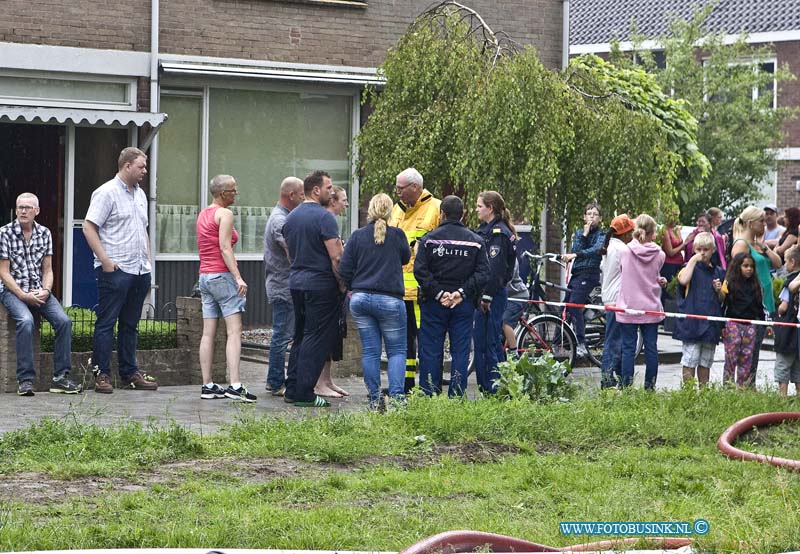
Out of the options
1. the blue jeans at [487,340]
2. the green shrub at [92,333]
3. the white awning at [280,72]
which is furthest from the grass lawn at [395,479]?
the white awning at [280,72]

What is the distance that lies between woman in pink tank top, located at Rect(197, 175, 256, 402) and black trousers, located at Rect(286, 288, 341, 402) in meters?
0.55

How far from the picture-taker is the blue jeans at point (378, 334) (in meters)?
10.7

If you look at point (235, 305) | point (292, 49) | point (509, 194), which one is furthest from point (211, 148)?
point (235, 305)

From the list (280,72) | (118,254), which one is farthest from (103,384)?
(280,72)

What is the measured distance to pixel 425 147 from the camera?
56.2ft

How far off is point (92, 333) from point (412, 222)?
3135mm

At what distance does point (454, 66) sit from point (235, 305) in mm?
6606

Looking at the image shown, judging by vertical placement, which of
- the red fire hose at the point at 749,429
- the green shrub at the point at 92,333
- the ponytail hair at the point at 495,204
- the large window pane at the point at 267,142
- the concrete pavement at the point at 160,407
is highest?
the large window pane at the point at 267,142

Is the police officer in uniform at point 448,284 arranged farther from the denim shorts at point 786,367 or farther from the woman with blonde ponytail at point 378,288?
the denim shorts at point 786,367

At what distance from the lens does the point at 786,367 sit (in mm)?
12438

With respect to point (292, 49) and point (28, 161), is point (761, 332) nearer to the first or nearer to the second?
point (292, 49)

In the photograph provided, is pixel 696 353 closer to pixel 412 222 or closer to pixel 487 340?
pixel 487 340

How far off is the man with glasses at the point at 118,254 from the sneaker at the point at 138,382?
0.80 feet

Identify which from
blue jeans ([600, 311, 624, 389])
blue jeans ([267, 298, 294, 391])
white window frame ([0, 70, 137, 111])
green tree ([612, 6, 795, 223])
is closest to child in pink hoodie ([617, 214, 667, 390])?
blue jeans ([600, 311, 624, 389])
